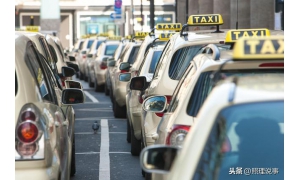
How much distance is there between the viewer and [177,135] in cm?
750

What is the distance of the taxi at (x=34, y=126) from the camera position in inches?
267

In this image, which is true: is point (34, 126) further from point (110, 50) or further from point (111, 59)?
point (110, 50)

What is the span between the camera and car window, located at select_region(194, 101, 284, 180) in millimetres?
5094

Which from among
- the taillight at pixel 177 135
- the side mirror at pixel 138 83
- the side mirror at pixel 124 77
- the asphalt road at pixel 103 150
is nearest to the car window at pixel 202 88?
the taillight at pixel 177 135

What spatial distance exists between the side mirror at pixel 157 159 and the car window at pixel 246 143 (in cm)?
33

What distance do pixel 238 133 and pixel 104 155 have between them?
999 centimetres

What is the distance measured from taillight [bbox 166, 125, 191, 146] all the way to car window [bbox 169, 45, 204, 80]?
265 cm

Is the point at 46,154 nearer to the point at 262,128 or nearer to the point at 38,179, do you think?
the point at 38,179

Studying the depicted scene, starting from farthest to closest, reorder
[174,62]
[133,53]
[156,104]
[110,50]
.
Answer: [110,50] < [133,53] < [174,62] < [156,104]

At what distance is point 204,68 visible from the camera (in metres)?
6.84

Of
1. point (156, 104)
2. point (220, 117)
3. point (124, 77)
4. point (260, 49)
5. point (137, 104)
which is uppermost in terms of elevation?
point (260, 49)

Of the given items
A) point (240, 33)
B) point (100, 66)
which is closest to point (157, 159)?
point (240, 33)

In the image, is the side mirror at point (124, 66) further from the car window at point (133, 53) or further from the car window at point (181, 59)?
Result: the car window at point (181, 59)

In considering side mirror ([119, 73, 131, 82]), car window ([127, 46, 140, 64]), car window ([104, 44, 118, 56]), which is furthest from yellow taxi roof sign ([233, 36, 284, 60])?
car window ([104, 44, 118, 56])
